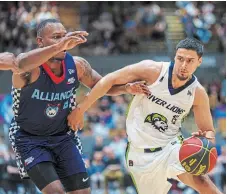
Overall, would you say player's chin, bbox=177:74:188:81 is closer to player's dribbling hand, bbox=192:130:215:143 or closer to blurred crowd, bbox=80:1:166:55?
player's dribbling hand, bbox=192:130:215:143

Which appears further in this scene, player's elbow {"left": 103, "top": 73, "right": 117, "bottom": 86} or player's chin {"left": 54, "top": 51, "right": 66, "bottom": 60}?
player's elbow {"left": 103, "top": 73, "right": 117, "bottom": 86}

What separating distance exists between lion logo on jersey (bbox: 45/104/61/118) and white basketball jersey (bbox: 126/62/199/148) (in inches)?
36.7

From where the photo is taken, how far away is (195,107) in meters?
7.20

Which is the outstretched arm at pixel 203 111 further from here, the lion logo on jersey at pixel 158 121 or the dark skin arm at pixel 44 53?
the dark skin arm at pixel 44 53

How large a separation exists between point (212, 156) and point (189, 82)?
0.89 metres

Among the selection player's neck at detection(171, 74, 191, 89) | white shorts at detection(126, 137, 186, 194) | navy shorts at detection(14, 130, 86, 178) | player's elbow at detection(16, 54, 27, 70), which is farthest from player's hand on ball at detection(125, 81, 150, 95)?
player's elbow at detection(16, 54, 27, 70)

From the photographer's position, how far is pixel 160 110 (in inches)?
276

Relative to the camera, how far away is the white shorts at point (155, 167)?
22.9 ft

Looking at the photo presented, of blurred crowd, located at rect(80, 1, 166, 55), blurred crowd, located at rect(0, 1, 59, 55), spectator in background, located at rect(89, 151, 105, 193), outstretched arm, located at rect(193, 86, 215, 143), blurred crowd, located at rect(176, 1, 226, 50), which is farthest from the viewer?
blurred crowd, located at rect(80, 1, 166, 55)

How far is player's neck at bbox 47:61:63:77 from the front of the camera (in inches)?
266

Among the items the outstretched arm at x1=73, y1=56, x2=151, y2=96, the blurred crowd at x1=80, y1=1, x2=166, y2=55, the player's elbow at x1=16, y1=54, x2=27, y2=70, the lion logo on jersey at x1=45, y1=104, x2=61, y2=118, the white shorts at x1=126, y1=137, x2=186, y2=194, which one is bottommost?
the blurred crowd at x1=80, y1=1, x2=166, y2=55

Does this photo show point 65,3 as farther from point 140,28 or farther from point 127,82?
point 127,82

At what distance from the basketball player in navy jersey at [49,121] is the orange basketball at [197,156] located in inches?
31.3

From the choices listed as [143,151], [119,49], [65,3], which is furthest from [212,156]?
[65,3]
